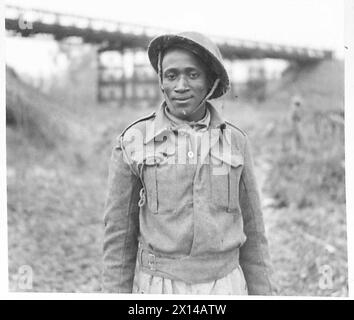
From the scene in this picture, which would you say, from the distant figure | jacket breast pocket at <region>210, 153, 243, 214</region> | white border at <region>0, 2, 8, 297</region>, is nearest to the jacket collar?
jacket breast pocket at <region>210, 153, 243, 214</region>

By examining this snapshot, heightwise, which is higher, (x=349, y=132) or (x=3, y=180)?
(x=349, y=132)

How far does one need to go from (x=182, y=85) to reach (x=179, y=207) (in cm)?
40

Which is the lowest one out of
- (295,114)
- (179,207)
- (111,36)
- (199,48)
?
(179,207)

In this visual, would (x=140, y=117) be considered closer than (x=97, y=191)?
Yes

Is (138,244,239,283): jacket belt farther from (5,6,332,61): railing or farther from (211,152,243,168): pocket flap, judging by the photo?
(5,6,332,61): railing

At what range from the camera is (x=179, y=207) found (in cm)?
166

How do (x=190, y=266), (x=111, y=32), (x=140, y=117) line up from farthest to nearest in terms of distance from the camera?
1. (x=111, y=32)
2. (x=140, y=117)
3. (x=190, y=266)

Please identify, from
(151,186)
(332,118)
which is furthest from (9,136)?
(332,118)

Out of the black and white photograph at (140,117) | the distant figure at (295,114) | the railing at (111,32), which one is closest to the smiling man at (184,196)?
the black and white photograph at (140,117)

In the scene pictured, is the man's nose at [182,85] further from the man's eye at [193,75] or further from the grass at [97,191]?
the grass at [97,191]

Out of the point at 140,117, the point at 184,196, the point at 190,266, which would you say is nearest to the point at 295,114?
the point at 140,117

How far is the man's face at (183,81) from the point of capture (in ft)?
5.54

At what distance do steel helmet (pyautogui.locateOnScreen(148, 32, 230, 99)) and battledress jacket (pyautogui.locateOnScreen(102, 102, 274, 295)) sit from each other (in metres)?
0.16

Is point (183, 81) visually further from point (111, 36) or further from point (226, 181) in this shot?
point (111, 36)
